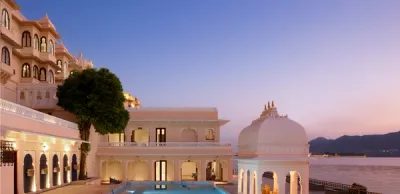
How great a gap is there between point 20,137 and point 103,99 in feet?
39.8

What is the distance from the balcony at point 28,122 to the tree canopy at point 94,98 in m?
2.42

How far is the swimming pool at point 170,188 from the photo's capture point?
32.2 metres

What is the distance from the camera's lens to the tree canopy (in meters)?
32.6

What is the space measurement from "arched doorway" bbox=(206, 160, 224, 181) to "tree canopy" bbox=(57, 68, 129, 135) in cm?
1142

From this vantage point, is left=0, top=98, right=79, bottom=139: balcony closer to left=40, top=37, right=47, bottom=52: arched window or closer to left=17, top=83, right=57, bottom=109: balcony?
left=17, top=83, right=57, bottom=109: balcony

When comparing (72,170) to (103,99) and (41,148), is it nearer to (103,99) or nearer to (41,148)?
(103,99)

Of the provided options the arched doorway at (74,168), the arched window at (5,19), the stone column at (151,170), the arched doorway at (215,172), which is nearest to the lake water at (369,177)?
the arched doorway at (215,172)

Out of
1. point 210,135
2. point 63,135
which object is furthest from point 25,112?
point 210,135

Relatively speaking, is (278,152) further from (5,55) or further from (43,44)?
(43,44)

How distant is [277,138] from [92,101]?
1853 cm

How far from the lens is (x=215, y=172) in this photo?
146ft

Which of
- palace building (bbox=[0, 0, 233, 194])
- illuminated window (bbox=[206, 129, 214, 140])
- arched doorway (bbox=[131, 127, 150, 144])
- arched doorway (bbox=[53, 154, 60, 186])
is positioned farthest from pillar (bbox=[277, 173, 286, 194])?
arched doorway (bbox=[131, 127, 150, 144])

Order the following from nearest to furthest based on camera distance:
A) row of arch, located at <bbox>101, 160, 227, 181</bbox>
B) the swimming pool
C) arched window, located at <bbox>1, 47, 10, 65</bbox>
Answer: arched window, located at <bbox>1, 47, 10, 65</bbox>
the swimming pool
row of arch, located at <bbox>101, 160, 227, 181</bbox>

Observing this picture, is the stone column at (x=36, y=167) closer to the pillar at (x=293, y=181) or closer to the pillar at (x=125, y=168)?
the pillar at (x=293, y=181)
